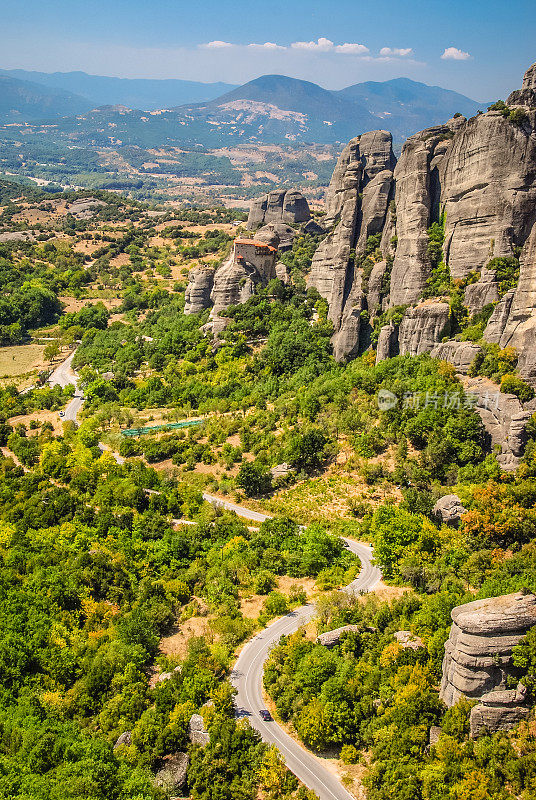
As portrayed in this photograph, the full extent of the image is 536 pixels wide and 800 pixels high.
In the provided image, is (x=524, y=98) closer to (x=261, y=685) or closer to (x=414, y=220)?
(x=414, y=220)

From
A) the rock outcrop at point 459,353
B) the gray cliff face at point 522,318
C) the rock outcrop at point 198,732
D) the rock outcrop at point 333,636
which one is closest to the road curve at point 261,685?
the rock outcrop at point 198,732

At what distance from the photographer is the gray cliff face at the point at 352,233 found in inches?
2211

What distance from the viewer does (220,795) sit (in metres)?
22.2

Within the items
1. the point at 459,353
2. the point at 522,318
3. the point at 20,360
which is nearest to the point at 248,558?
the point at 459,353

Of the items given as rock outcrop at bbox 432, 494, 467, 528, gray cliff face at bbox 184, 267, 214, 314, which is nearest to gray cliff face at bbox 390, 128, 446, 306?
rock outcrop at bbox 432, 494, 467, 528

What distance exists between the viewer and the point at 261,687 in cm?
2747

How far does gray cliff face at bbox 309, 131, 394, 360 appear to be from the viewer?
5616 centimetres

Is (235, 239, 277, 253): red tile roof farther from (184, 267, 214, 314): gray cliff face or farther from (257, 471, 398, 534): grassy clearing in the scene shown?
(257, 471, 398, 534): grassy clearing

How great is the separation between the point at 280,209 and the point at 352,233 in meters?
29.2

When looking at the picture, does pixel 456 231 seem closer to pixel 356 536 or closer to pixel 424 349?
pixel 424 349

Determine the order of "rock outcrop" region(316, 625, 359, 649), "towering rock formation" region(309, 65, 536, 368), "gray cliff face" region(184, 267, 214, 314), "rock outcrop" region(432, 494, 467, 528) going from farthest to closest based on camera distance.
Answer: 1. "gray cliff face" region(184, 267, 214, 314)
2. "towering rock formation" region(309, 65, 536, 368)
3. "rock outcrop" region(432, 494, 467, 528)
4. "rock outcrop" region(316, 625, 359, 649)

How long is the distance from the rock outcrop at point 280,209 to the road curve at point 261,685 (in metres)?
59.5

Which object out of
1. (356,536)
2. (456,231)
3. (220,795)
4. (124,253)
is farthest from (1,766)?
(124,253)

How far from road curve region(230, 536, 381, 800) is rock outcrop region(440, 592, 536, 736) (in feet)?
19.7
